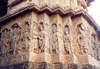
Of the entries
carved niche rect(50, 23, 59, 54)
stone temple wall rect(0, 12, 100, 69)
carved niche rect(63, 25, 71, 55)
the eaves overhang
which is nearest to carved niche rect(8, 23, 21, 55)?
stone temple wall rect(0, 12, 100, 69)

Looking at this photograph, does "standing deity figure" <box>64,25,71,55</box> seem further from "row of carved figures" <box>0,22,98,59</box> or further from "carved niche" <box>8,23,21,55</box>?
"carved niche" <box>8,23,21,55</box>

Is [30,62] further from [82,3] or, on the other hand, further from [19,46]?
[82,3]

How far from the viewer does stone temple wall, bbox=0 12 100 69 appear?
5160 millimetres

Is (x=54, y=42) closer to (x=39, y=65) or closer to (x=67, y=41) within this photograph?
(x=67, y=41)

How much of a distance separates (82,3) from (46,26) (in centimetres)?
270

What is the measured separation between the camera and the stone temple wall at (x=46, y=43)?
5.16m

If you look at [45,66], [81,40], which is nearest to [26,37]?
[45,66]

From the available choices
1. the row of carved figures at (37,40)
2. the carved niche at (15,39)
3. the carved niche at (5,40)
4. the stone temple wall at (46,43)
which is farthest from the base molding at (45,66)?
the carved niche at (5,40)

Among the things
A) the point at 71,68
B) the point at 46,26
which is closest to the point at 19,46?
the point at 46,26

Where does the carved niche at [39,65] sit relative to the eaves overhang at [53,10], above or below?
below

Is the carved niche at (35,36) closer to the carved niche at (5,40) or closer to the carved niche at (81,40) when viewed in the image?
the carved niche at (5,40)

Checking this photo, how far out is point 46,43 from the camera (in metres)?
5.37

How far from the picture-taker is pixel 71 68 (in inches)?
205

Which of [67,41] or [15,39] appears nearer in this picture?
[67,41]
